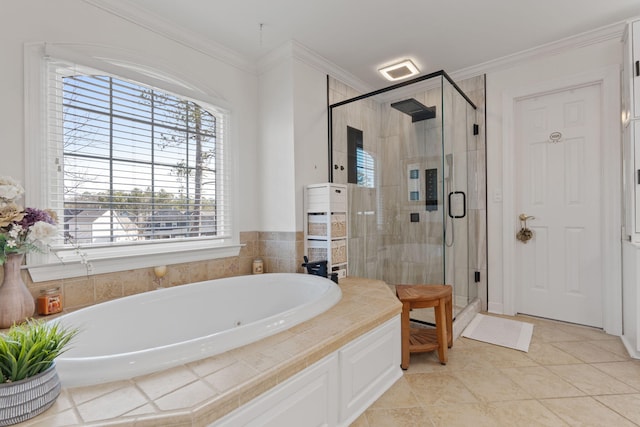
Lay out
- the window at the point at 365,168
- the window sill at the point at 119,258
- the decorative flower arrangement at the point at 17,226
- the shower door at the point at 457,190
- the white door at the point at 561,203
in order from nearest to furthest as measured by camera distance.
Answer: the decorative flower arrangement at the point at 17,226 → the window sill at the point at 119,258 → the shower door at the point at 457,190 → the white door at the point at 561,203 → the window at the point at 365,168

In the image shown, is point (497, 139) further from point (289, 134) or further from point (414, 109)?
point (289, 134)

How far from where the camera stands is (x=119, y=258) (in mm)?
1946

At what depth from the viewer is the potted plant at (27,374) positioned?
785 millimetres

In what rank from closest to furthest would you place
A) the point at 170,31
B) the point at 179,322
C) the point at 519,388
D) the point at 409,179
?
1. the point at 519,388
2. the point at 179,322
3. the point at 170,31
4. the point at 409,179

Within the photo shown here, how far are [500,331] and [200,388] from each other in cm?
250

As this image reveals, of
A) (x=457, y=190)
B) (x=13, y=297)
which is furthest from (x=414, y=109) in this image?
(x=13, y=297)

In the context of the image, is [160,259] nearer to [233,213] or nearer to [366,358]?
[233,213]

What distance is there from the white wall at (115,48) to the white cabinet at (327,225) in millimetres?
553

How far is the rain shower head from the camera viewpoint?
8.27 ft

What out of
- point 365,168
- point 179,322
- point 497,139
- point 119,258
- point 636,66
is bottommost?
point 179,322

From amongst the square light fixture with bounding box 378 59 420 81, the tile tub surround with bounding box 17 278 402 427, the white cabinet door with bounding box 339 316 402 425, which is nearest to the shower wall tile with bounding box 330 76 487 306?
the square light fixture with bounding box 378 59 420 81

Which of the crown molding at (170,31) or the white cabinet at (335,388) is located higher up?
the crown molding at (170,31)

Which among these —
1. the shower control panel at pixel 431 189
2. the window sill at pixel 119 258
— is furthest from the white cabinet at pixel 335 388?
the window sill at pixel 119 258

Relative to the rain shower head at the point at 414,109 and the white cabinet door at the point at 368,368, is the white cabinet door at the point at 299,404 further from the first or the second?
the rain shower head at the point at 414,109
